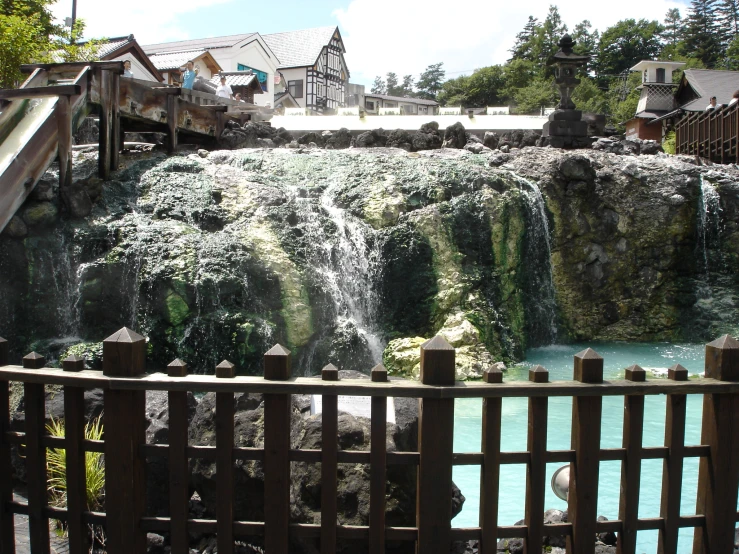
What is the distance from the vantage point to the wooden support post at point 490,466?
2879 millimetres

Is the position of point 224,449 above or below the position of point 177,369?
below

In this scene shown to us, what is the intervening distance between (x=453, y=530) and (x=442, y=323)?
6650 millimetres

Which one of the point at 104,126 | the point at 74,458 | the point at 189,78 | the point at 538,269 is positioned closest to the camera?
the point at 74,458

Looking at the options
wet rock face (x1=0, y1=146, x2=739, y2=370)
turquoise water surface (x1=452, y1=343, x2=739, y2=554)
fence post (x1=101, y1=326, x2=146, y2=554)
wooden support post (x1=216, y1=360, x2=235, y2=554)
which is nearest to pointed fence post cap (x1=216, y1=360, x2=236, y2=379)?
wooden support post (x1=216, y1=360, x2=235, y2=554)

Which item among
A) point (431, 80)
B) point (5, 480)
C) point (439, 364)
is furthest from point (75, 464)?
point (431, 80)

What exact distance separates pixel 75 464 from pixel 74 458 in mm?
28

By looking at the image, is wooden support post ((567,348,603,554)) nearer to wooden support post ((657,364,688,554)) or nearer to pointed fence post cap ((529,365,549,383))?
pointed fence post cap ((529,365,549,383))

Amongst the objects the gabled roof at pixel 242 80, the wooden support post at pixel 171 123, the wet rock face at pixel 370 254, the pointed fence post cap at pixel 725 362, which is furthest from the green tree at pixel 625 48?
the pointed fence post cap at pixel 725 362

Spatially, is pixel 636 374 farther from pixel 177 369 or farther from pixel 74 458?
pixel 74 458

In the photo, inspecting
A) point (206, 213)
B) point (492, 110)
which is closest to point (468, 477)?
point (206, 213)

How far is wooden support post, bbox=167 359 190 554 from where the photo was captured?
295 cm

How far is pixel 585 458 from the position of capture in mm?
2945

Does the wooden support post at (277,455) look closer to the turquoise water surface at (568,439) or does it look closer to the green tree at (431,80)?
the turquoise water surface at (568,439)

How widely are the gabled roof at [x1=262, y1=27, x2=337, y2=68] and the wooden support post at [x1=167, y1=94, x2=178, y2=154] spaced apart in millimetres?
39826
